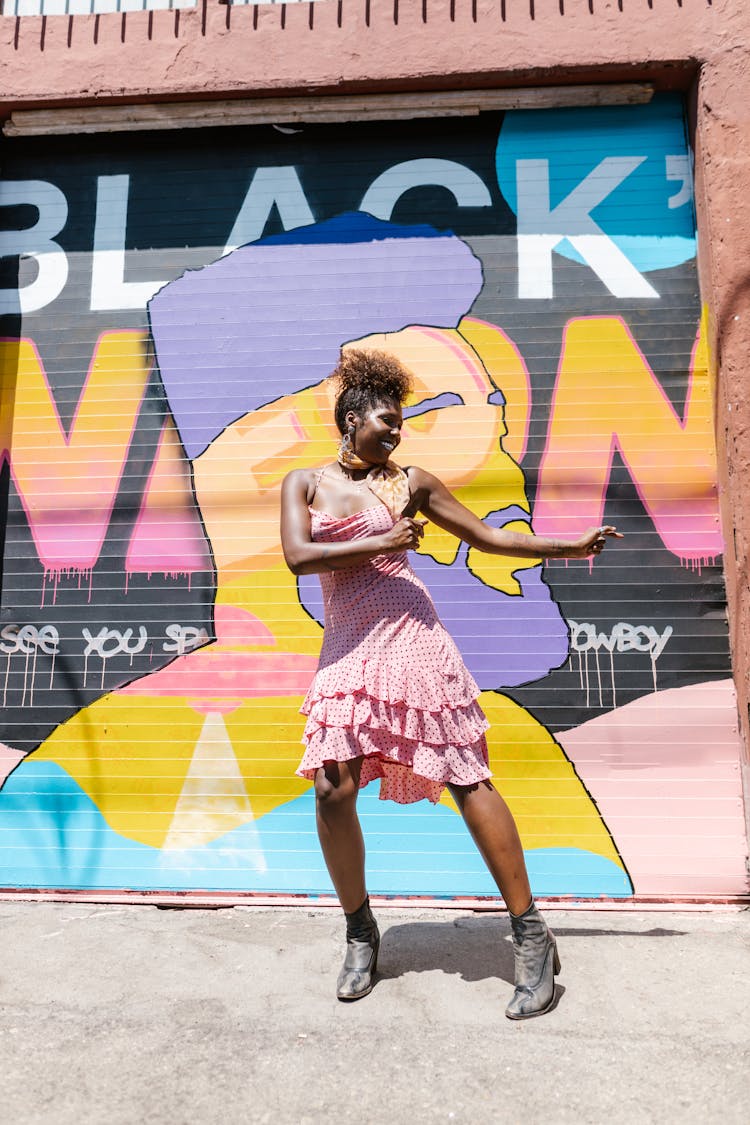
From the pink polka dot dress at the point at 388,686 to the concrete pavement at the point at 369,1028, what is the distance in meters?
0.67

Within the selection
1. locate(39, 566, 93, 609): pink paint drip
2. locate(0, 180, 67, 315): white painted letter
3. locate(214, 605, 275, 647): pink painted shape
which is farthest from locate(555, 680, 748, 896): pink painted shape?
locate(0, 180, 67, 315): white painted letter

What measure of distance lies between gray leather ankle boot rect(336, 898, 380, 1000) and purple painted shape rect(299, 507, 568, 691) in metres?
1.47

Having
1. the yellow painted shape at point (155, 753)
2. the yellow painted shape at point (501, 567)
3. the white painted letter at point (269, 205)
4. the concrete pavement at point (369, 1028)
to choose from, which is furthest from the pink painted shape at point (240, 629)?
the white painted letter at point (269, 205)

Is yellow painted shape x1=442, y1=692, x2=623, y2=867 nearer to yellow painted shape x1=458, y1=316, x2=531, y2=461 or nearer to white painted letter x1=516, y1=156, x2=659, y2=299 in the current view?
yellow painted shape x1=458, y1=316, x2=531, y2=461

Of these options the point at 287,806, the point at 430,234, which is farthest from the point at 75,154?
the point at 287,806

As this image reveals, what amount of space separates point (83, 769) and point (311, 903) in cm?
124

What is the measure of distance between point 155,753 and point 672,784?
2.34m

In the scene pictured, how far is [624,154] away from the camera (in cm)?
440

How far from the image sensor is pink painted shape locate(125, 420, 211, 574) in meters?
4.28

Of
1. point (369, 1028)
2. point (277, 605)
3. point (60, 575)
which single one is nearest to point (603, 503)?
point (277, 605)

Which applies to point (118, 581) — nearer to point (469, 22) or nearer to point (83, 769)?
point (83, 769)

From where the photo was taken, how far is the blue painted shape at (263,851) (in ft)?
12.5

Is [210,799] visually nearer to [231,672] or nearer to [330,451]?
[231,672]

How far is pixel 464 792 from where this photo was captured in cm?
266
